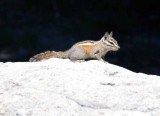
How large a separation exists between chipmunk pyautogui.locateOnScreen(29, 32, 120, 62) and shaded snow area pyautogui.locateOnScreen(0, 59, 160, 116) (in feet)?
3.38

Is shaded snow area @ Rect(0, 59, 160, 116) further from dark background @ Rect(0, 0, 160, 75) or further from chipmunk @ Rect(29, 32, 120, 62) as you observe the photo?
dark background @ Rect(0, 0, 160, 75)

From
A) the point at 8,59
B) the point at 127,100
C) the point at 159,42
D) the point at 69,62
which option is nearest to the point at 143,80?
the point at 127,100

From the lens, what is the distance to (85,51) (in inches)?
377

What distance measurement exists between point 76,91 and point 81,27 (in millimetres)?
11102

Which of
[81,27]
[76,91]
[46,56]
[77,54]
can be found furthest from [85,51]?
[81,27]

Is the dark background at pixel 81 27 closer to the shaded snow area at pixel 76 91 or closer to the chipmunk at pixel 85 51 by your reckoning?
the chipmunk at pixel 85 51

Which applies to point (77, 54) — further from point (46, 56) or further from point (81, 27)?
point (81, 27)

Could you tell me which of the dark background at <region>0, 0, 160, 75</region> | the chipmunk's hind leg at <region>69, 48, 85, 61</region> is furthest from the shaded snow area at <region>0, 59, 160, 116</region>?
the dark background at <region>0, 0, 160, 75</region>

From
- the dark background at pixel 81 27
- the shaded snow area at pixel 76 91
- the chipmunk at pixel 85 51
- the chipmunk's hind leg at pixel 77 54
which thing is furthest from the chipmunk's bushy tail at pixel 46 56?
the dark background at pixel 81 27

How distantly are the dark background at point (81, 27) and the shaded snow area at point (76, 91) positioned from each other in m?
8.66

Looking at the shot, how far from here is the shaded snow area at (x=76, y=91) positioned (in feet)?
23.7

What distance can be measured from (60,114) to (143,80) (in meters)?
1.19

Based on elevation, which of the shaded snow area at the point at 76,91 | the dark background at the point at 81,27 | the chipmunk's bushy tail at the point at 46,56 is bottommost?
the shaded snow area at the point at 76,91

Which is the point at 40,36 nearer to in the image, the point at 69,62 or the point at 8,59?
the point at 8,59
